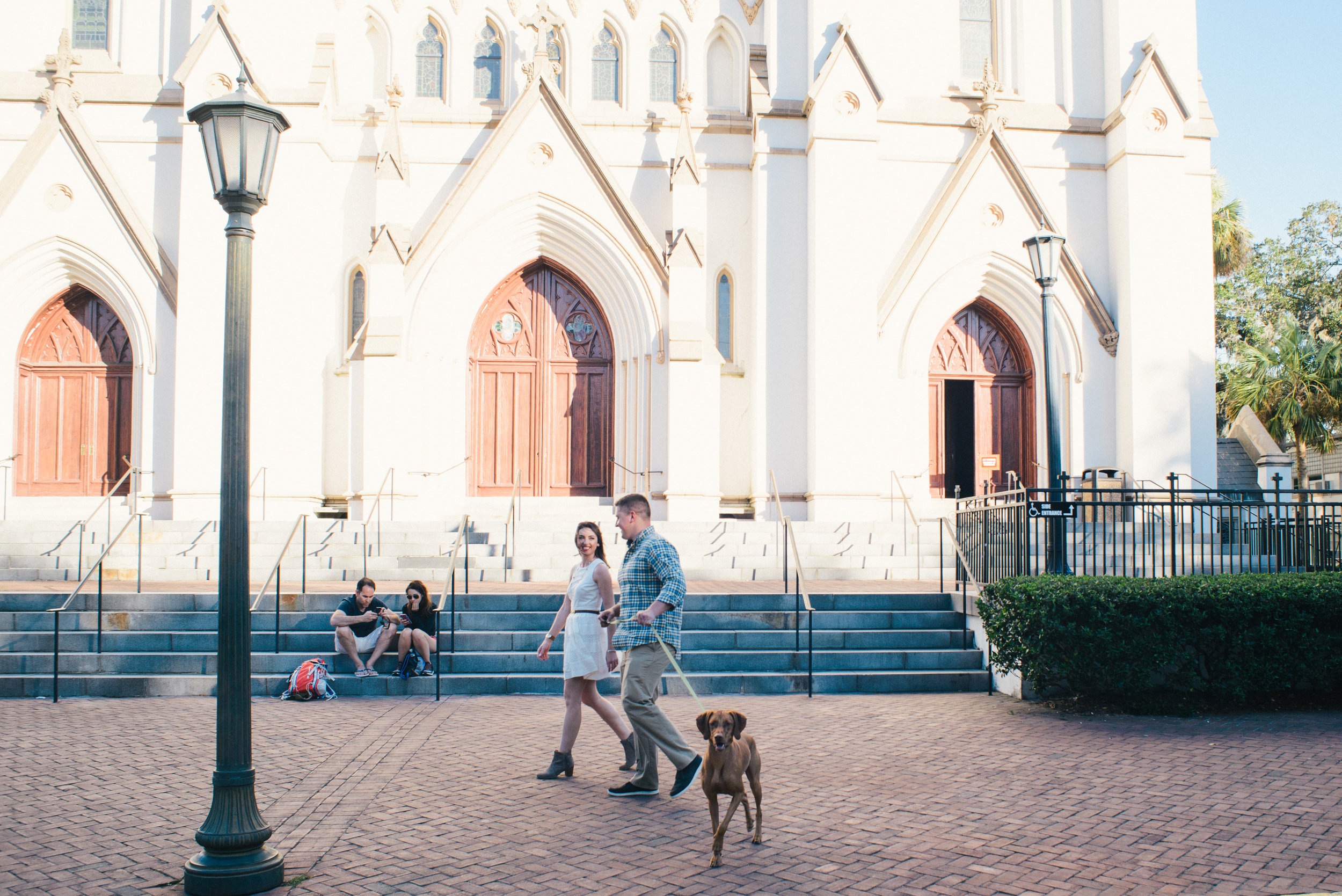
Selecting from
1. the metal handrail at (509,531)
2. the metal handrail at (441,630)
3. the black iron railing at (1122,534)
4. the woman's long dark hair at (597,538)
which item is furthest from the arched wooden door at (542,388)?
the woman's long dark hair at (597,538)

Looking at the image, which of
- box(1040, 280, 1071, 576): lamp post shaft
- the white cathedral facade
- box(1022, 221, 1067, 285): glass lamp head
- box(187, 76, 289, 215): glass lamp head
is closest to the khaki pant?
box(187, 76, 289, 215): glass lamp head

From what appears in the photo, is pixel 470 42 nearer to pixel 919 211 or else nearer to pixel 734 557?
pixel 919 211

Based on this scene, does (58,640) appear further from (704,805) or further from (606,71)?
(606,71)

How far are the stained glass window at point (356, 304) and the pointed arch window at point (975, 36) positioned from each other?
454 inches

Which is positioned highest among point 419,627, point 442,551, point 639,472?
point 639,472

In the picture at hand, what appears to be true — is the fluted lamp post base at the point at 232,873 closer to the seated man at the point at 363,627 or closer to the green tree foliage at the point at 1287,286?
the seated man at the point at 363,627

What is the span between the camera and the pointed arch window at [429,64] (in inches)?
757

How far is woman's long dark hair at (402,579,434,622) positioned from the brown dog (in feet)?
16.4

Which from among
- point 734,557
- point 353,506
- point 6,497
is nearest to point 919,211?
point 734,557

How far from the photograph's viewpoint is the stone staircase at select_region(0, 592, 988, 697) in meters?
9.54

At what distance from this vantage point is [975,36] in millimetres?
19688

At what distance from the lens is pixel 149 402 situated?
17922 mm

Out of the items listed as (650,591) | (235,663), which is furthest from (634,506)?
(235,663)

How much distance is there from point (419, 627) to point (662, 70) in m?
13.2
